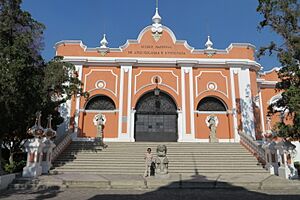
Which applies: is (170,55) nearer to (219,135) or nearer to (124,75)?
(124,75)

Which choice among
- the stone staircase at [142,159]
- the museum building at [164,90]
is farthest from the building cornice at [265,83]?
the stone staircase at [142,159]

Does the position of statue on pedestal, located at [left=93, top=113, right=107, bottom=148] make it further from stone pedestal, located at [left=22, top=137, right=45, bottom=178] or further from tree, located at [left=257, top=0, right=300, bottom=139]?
tree, located at [left=257, top=0, right=300, bottom=139]

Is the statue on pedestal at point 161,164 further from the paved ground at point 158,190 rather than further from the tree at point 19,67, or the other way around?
the tree at point 19,67

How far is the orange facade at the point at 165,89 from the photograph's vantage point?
18797 millimetres

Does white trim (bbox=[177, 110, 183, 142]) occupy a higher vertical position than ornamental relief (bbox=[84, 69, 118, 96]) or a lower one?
lower

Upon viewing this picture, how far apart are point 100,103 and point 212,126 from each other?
26.1 feet

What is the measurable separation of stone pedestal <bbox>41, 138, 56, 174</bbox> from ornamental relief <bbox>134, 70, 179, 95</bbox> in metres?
8.58

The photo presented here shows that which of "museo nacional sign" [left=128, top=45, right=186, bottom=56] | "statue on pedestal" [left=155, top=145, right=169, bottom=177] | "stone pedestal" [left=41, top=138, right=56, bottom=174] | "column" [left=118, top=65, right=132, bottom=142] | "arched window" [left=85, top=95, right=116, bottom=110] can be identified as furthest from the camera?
"museo nacional sign" [left=128, top=45, right=186, bottom=56]

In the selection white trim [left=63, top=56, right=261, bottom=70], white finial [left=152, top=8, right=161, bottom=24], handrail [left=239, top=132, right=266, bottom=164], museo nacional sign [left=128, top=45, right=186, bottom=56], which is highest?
white finial [left=152, top=8, right=161, bottom=24]

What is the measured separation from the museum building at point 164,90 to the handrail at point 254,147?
1.74 m

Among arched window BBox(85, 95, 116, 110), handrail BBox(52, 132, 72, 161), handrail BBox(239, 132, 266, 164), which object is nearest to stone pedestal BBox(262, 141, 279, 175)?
handrail BBox(239, 132, 266, 164)

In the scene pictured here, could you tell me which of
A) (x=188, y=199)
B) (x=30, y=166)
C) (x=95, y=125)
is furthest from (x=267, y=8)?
(x=95, y=125)

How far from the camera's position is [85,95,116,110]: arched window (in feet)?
63.9

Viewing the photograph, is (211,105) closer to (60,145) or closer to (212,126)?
(212,126)
